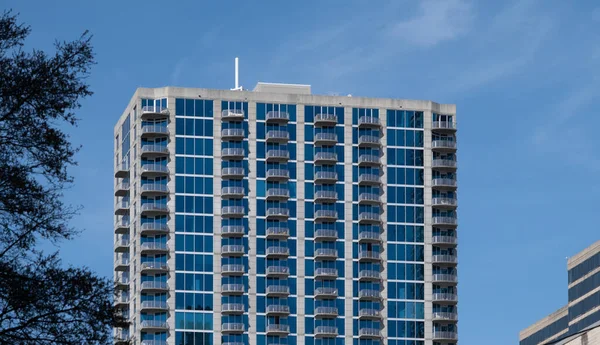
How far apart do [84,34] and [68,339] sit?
9.16m

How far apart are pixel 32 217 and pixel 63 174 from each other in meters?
1.62

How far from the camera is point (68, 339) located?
46344 mm

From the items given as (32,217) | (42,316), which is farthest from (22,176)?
(42,316)

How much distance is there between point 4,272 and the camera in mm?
45844

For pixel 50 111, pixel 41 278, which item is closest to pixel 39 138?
pixel 50 111

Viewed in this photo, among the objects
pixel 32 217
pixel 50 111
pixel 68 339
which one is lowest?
pixel 68 339

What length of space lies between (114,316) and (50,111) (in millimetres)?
6471

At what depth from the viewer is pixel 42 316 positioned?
45938 mm

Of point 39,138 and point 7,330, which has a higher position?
point 39,138

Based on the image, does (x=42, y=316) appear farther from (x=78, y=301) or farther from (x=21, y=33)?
(x=21, y=33)

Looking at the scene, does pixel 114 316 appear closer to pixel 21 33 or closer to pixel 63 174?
pixel 63 174

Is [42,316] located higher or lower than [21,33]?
lower

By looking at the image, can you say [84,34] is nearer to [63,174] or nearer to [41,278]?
[63,174]

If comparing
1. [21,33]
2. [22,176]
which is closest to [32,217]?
[22,176]
